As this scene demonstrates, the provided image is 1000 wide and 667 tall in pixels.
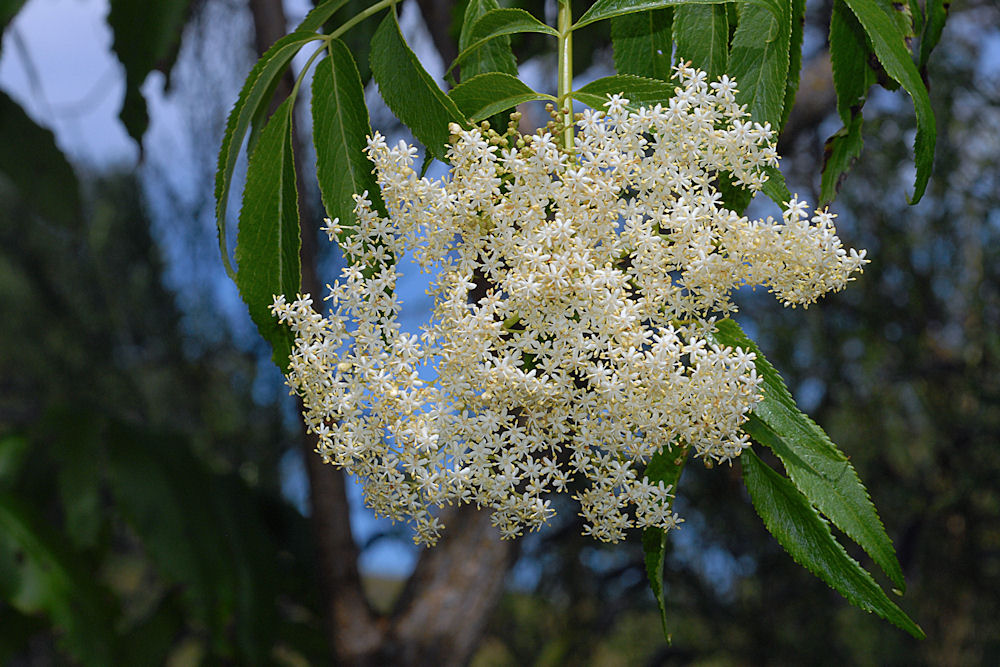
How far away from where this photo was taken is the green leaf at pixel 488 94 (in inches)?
25.1

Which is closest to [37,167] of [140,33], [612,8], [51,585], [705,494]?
[140,33]

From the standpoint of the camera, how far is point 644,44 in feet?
2.48

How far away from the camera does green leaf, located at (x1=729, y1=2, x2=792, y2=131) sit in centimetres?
64

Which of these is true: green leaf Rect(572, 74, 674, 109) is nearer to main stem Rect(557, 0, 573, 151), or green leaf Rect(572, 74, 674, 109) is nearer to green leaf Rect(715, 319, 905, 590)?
main stem Rect(557, 0, 573, 151)

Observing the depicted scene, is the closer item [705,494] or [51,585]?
[51,585]

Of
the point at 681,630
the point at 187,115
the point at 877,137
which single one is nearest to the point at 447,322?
the point at 877,137

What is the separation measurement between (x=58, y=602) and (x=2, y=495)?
239 millimetres

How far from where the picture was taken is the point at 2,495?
63.6 inches

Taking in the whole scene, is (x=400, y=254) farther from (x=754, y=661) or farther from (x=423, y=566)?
(x=754, y=661)

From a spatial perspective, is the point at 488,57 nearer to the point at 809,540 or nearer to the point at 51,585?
the point at 809,540

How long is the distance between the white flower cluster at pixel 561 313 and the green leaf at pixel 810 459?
0.04 metres

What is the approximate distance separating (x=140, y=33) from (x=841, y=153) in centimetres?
97

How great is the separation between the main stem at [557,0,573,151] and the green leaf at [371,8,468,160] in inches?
2.7

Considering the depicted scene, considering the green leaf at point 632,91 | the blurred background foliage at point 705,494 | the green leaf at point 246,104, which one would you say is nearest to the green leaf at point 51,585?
the blurred background foliage at point 705,494
